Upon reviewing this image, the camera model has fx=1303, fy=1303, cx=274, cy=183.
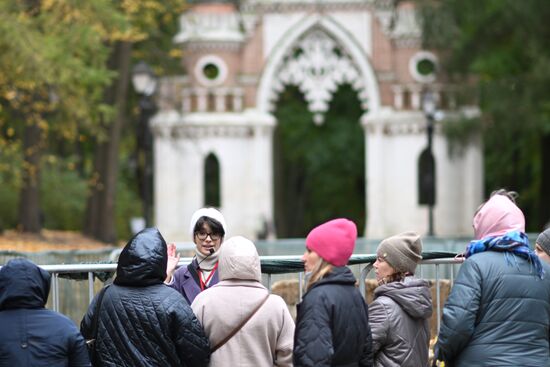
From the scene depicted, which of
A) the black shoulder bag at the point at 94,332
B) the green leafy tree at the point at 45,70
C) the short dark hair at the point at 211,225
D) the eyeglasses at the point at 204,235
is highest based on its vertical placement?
the green leafy tree at the point at 45,70

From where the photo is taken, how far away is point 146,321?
22.0ft

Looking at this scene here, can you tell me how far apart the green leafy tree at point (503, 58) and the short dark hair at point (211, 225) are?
64.1 ft

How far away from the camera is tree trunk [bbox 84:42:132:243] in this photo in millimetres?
28375

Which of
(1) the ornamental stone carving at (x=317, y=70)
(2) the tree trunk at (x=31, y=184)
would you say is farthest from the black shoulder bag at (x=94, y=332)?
(1) the ornamental stone carving at (x=317, y=70)

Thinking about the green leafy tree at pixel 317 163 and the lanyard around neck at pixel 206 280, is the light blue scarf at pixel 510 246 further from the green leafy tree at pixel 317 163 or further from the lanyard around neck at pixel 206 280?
the green leafy tree at pixel 317 163

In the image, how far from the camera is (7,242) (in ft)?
72.2

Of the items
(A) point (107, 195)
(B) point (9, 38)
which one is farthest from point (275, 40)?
(B) point (9, 38)

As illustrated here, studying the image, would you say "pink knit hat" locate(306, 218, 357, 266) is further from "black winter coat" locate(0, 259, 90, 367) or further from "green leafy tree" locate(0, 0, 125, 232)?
"green leafy tree" locate(0, 0, 125, 232)

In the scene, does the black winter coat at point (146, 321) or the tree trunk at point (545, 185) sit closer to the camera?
the black winter coat at point (146, 321)

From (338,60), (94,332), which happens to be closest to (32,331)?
(94,332)

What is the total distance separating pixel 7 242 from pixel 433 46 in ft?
44.1

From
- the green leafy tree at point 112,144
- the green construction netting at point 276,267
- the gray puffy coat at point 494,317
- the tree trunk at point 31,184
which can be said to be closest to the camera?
the gray puffy coat at point 494,317

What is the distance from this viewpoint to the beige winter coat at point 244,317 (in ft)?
21.9

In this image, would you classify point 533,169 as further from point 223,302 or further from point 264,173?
point 223,302
